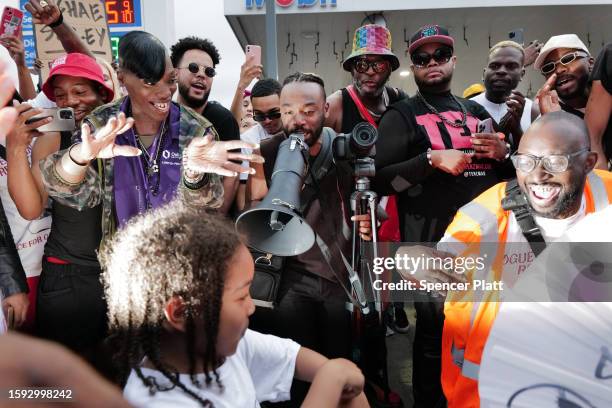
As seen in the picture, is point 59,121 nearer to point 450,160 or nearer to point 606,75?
point 450,160

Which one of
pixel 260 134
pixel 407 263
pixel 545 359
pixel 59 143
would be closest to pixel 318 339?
pixel 407 263

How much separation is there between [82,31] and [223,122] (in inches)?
56.9

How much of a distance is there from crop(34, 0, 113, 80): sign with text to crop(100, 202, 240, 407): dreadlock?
2589mm

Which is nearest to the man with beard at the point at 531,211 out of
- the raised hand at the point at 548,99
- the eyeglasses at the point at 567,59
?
the raised hand at the point at 548,99

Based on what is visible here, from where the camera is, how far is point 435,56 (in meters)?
2.49

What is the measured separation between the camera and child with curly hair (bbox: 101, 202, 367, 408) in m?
1.16

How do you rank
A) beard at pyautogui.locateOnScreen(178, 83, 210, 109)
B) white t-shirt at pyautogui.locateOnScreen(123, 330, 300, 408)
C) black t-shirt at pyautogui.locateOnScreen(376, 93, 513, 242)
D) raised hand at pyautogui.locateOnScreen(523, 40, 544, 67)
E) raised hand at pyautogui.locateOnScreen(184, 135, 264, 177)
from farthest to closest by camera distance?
raised hand at pyautogui.locateOnScreen(523, 40, 544, 67) < beard at pyautogui.locateOnScreen(178, 83, 210, 109) < black t-shirt at pyautogui.locateOnScreen(376, 93, 513, 242) < raised hand at pyautogui.locateOnScreen(184, 135, 264, 177) < white t-shirt at pyautogui.locateOnScreen(123, 330, 300, 408)

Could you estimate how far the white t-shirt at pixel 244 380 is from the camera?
1.13 m

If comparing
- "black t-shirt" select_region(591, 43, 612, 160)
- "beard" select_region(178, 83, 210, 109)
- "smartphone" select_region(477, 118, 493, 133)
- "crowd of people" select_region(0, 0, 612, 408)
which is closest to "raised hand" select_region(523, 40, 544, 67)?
"crowd of people" select_region(0, 0, 612, 408)

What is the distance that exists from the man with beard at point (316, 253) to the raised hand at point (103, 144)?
0.63 meters

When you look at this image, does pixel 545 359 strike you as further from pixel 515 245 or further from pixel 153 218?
pixel 153 218

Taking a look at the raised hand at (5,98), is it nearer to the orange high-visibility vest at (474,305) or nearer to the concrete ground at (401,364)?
the orange high-visibility vest at (474,305)

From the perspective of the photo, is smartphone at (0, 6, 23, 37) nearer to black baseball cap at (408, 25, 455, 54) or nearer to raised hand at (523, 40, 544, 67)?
black baseball cap at (408, 25, 455, 54)

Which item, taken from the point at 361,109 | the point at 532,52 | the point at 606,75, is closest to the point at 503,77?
the point at 532,52
